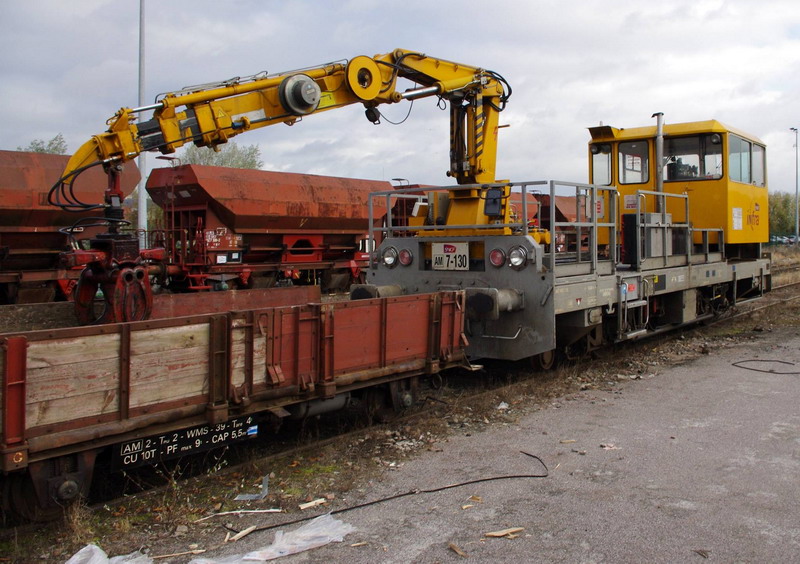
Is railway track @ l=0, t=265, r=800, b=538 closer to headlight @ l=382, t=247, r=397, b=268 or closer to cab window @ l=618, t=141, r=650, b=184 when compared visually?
headlight @ l=382, t=247, r=397, b=268

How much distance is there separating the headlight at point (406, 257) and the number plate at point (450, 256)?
0.30 metres

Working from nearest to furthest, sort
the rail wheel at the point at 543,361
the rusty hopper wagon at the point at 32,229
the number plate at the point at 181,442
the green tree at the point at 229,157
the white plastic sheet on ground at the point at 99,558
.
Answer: the white plastic sheet on ground at the point at 99,558, the number plate at the point at 181,442, the rail wheel at the point at 543,361, the rusty hopper wagon at the point at 32,229, the green tree at the point at 229,157

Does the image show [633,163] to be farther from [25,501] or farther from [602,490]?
[25,501]

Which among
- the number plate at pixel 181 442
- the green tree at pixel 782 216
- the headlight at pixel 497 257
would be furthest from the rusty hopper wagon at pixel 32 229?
the green tree at pixel 782 216

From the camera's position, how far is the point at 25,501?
13.9ft

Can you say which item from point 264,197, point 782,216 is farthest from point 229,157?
point 782,216

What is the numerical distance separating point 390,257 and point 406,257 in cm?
28

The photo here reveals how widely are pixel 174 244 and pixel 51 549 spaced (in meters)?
13.2

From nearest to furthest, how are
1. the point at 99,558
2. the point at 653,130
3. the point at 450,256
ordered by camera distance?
the point at 99,558 → the point at 450,256 → the point at 653,130

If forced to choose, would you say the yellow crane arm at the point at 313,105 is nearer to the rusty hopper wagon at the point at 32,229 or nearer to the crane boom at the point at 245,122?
the crane boom at the point at 245,122

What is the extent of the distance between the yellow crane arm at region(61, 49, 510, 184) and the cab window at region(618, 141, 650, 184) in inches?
126

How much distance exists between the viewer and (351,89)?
766 cm

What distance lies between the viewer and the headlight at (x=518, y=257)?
7484mm

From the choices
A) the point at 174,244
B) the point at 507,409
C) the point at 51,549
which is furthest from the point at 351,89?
the point at 174,244
